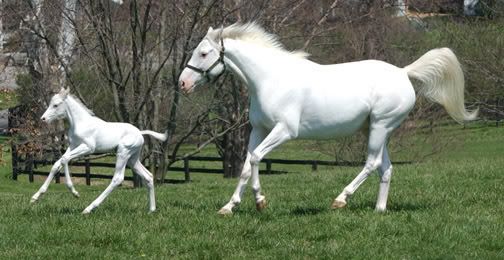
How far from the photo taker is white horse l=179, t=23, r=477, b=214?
10875mm

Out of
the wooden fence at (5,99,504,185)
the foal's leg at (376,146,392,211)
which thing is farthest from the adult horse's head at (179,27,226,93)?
the wooden fence at (5,99,504,185)

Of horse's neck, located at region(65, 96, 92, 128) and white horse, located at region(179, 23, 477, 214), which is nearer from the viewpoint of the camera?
white horse, located at region(179, 23, 477, 214)

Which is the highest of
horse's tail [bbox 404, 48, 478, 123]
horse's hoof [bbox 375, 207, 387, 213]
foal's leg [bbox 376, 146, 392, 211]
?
horse's tail [bbox 404, 48, 478, 123]

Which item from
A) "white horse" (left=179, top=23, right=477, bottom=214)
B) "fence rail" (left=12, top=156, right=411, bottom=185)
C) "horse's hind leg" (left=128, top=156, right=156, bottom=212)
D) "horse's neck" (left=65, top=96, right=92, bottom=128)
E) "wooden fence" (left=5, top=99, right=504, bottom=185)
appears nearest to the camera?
"white horse" (left=179, top=23, right=477, bottom=214)

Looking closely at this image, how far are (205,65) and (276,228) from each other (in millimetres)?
2327

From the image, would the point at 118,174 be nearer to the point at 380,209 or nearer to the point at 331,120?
the point at 331,120

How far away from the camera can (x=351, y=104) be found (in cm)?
1096

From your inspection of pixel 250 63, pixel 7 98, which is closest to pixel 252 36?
pixel 250 63

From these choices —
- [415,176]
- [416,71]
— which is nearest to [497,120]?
[415,176]

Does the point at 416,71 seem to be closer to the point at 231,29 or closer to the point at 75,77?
the point at 231,29

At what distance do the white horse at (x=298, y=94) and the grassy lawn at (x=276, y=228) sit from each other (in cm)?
67

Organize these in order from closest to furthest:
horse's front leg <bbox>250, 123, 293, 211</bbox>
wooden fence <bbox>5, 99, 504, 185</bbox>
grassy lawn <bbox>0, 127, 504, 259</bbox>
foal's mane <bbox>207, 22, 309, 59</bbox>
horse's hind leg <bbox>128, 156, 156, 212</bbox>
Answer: grassy lawn <bbox>0, 127, 504, 259</bbox>
horse's front leg <bbox>250, 123, 293, 211</bbox>
foal's mane <bbox>207, 22, 309, 59</bbox>
horse's hind leg <bbox>128, 156, 156, 212</bbox>
wooden fence <bbox>5, 99, 504, 185</bbox>

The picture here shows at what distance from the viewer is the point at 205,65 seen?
36.4 ft

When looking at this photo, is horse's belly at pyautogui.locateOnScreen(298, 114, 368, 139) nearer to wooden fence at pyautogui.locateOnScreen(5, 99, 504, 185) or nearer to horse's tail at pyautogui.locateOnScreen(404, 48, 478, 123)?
horse's tail at pyautogui.locateOnScreen(404, 48, 478, 123)
